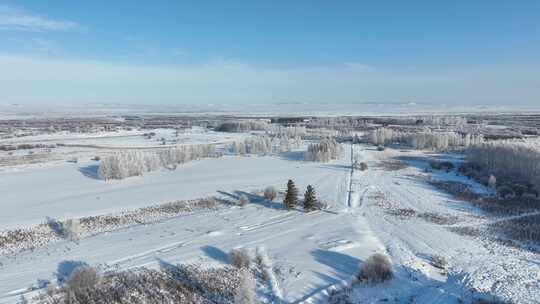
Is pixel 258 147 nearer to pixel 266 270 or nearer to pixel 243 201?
pixel 243 201

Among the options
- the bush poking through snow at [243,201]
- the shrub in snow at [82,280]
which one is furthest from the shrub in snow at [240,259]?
the bush poking through snow at [243,201]

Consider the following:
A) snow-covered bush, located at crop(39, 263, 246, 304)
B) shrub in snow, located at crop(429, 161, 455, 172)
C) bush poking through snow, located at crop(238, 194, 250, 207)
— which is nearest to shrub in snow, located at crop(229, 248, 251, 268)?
snow-covered bush, located at crop(39, 263, 246, 304)

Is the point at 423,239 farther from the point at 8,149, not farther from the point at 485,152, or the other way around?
the point at 8,149

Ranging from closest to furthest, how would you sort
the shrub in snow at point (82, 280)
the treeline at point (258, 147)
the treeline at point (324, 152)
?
the shrub in snow at point (82, 280)
the treeline at point (324, 152)
the treeline at point (258, 147)

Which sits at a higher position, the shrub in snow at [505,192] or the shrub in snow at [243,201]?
the shrub in snow at [243,201]

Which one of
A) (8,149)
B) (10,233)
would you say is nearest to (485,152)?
(10,233)

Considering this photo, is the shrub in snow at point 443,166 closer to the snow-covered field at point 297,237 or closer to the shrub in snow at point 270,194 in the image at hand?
the snow-covered field at point 297,237
